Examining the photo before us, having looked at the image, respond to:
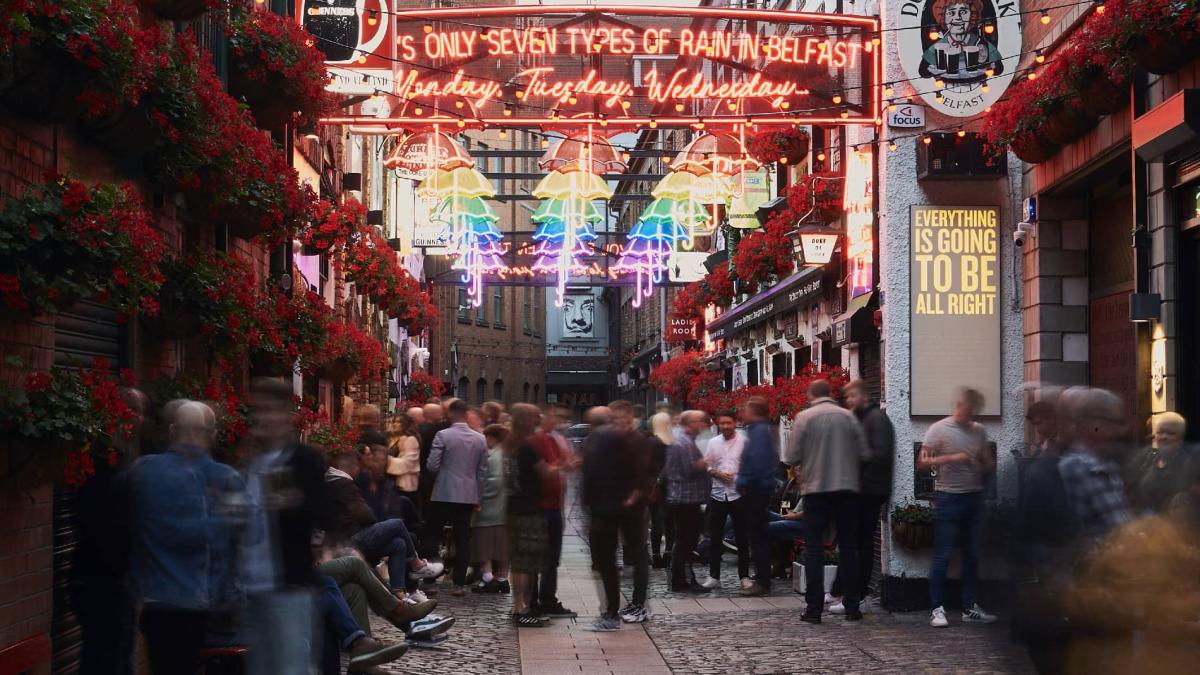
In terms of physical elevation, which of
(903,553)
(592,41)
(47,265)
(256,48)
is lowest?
(903,553)

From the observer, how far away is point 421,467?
1582cm

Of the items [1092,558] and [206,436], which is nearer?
[1092,558]

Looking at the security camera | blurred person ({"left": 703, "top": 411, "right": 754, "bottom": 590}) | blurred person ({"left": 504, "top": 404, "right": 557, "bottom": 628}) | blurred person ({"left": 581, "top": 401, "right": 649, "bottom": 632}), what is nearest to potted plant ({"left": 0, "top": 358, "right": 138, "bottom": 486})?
blurred person ({"left": 581, "top": 401, "right": 649, "bottom": 632})

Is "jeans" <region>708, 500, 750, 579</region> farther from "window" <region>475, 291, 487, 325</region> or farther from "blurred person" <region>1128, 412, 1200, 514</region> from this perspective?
"window" <region>475, 291, 487, 325</region>

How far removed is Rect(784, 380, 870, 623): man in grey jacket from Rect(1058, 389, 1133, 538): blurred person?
5927 millimetres

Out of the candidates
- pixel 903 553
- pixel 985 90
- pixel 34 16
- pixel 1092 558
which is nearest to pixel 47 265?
pixel 34 16

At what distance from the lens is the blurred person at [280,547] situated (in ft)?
22.1

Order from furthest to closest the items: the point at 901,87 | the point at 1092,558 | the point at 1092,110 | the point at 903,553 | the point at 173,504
Answer: the point at 901,87 → the point at 903,553 → the point at 1092,110 → the point at 173,504 → the point at 1092,558

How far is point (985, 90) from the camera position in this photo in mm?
14016

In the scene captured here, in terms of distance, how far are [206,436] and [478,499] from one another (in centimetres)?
807

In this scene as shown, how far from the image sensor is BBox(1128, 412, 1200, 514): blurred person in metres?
7.74

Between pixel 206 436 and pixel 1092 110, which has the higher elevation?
pixel 1092 110

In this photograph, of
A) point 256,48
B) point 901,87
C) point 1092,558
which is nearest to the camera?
point 1092,558

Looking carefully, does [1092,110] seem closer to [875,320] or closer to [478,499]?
[875,320]
